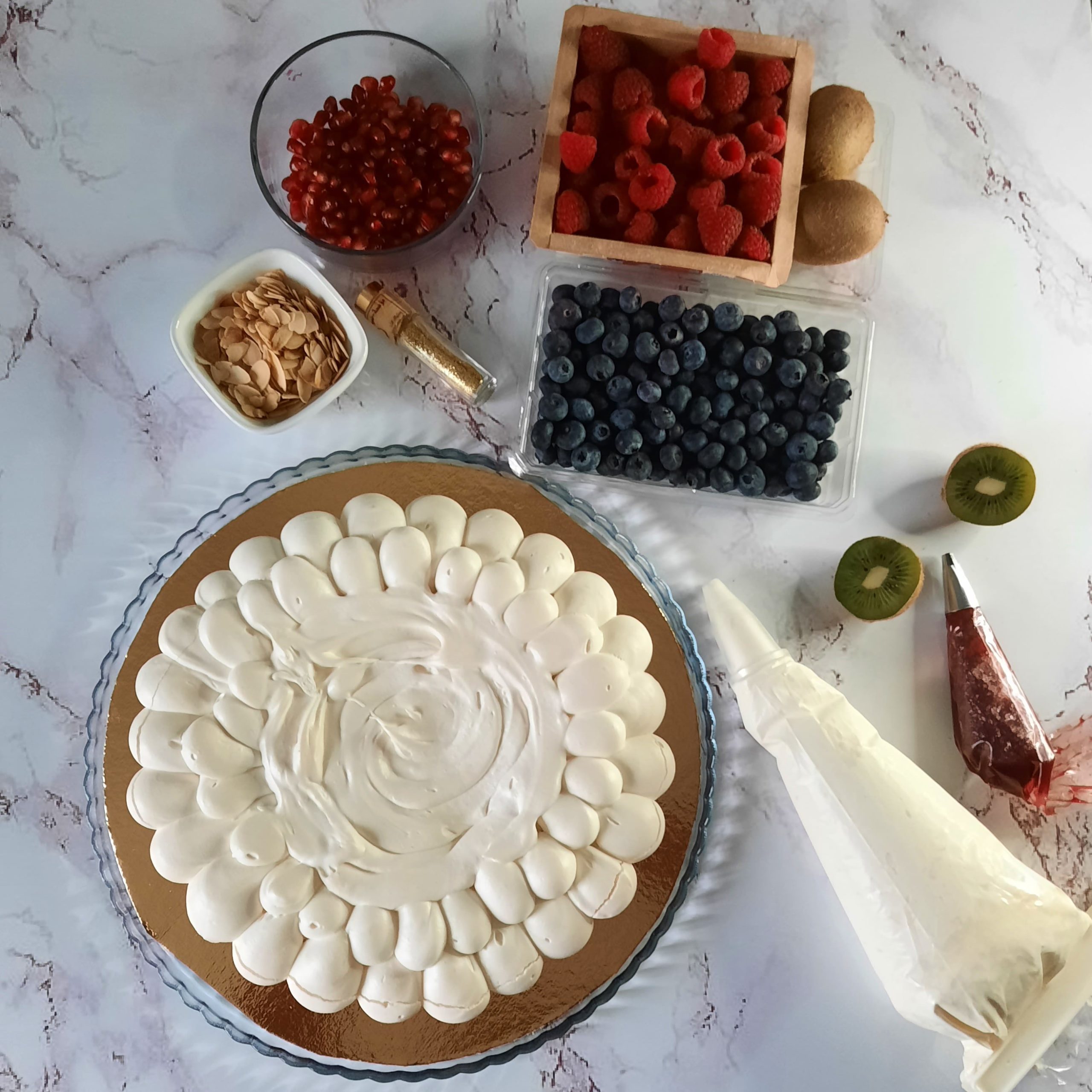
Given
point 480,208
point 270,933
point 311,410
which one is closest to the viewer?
point 270,933

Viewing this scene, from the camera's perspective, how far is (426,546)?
80 cm

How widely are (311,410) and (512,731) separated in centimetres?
38

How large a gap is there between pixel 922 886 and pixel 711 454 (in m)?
0.46

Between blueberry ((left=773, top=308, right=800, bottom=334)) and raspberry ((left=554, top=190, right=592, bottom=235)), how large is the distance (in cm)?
6

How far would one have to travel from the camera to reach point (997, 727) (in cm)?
93

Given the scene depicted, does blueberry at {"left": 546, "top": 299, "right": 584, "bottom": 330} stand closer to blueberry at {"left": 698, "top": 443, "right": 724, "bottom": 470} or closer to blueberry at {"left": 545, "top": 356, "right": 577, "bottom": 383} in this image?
blueberry at {"left": 545, "top": 356, "right": 577, "bottom": 383}

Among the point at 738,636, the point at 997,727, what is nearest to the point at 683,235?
the point at 738,636

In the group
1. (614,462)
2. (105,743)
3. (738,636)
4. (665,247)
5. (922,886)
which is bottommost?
(105,743)

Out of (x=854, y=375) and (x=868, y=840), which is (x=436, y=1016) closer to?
(x=868, y=840)

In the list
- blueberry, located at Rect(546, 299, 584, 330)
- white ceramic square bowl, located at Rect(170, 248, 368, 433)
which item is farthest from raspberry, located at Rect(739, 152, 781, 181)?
white ceramic square bowl, located at Rect(170, 248, 368, 433)

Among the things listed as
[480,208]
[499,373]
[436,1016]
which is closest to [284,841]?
[436,1016]

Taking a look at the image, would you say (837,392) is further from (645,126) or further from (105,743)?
(105,743)

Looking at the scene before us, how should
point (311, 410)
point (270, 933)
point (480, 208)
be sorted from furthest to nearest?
point (480, 208) < point (311, 410) < point (270, 933)

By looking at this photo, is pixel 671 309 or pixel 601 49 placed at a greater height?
pixel 601 49
